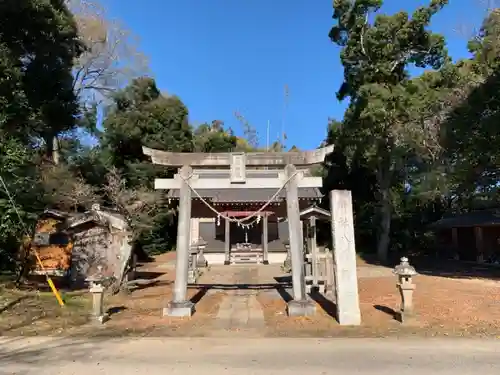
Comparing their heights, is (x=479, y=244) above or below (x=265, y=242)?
below

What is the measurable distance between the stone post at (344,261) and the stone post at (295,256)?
94 cm

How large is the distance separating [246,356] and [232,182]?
451cm

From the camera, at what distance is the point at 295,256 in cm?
891

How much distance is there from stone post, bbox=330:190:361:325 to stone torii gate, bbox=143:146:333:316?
3.76ft

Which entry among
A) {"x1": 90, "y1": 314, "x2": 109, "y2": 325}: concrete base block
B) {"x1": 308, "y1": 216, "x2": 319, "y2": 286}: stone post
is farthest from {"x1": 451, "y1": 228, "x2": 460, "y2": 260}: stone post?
{"x1": 90, "y1": 314, "x2": 109, "y2": 325}: concrete base block

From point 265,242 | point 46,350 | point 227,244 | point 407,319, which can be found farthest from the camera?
point 227,244

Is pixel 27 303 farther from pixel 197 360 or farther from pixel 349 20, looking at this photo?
pixel 349 20

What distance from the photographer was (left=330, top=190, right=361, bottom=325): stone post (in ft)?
25.3

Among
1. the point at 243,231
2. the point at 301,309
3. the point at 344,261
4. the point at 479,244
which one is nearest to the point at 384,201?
the point at 479,244

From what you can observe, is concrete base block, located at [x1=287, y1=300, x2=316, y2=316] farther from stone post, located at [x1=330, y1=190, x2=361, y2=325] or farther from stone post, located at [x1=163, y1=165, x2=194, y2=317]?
stone post, located at [x1=163, y1=165, x2=194, y2=317]

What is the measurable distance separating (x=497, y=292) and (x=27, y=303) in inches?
500

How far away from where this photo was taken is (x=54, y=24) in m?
12.4

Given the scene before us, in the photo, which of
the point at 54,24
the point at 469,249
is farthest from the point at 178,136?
the point at 469,249

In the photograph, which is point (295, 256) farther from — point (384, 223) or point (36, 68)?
point (384, 223)
